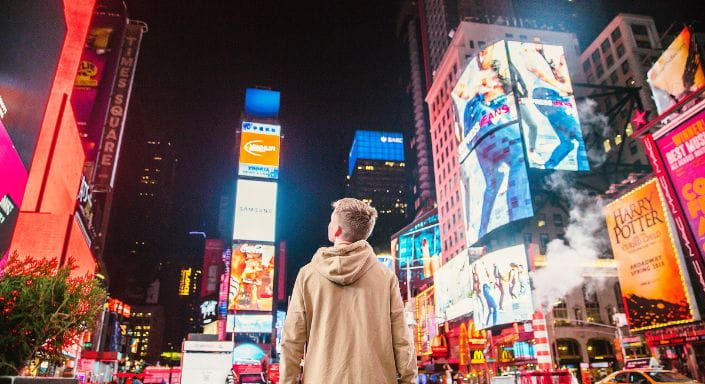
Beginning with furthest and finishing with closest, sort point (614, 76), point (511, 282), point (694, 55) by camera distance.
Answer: point (614, 76), point (511, 282), point (694, 55)

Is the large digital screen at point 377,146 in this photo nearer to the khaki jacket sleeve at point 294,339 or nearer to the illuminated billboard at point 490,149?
the illuminated billboard at point 490,149

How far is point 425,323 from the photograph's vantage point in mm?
59469

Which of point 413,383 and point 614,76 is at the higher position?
point 614,76

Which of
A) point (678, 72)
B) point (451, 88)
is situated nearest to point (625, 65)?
point (451, 88)

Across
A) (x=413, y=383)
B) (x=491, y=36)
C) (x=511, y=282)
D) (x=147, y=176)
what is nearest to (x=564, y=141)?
(x=511, y=282)

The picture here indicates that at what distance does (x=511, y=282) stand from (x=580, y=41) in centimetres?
5274

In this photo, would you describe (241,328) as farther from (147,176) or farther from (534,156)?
(147,176)

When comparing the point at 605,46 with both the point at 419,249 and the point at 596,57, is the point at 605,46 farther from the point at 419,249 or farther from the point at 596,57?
the point at 419,249

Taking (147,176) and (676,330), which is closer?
(676,330)

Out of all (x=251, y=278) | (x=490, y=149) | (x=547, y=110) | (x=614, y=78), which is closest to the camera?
(x=547, y=110)

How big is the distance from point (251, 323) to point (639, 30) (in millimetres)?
62768

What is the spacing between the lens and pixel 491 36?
7162cm

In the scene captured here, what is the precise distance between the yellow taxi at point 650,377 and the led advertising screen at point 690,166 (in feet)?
21.1

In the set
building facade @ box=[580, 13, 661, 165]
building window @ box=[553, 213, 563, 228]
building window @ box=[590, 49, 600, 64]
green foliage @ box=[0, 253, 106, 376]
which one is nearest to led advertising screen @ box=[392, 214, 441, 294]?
building window @ box=[553, 213, 563, 228]
